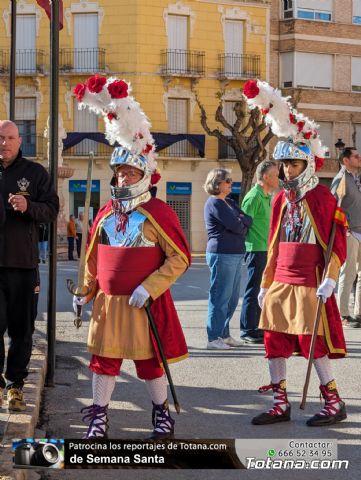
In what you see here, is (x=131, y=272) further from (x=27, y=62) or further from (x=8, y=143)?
(x=27, y=62)

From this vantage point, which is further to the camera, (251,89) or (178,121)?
(178,121)

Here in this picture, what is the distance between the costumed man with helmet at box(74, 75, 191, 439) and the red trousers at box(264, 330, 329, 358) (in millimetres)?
1032

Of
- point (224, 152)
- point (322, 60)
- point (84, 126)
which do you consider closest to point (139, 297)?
point (84, 126)

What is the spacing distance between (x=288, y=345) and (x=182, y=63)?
37085 mm

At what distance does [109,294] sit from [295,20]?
40417mm

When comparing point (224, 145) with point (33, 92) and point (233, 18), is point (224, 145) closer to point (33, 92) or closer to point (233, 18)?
point (233, 18)

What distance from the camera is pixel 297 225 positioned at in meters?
7.54

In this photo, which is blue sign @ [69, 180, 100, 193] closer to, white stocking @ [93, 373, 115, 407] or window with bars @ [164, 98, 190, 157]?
window with bars @ [164, 98, 190, 157]

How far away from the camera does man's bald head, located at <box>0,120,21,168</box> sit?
7125 millimetres

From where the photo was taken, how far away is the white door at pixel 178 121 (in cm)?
4366

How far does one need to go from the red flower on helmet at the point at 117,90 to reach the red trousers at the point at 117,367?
5.64ft

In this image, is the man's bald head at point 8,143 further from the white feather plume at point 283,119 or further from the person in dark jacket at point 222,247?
the person in dark jacket at point 222,247

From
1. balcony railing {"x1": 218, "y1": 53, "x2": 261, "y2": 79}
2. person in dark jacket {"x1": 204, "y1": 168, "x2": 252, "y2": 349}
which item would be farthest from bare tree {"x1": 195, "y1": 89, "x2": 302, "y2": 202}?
person in dark jacket {"x1": 204, "y1": 168, "x2": 252, "y2": 349}

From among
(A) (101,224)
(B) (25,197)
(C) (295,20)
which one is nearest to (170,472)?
(A) (101,224)
